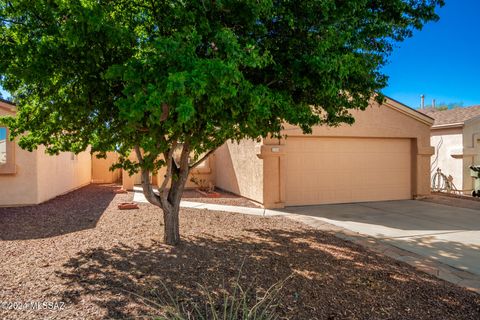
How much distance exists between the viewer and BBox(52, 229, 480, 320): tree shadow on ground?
3.56 metres

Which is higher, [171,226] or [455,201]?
[171,226]

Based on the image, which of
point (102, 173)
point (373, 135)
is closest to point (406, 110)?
point (373, 135)

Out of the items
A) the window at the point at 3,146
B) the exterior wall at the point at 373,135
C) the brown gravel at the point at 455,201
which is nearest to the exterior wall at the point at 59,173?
the window at the point at 3,146

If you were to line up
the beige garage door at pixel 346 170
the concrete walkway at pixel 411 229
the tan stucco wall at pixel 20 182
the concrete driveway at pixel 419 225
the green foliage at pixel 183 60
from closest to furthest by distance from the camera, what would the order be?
the green foliage at pixel 183 60 < the concrete walkway at pixel 411 229 < the concrete driveway at pixel 419 225 < the tan stucco wall at pixel 20 182 < the beige garage door at pixel 346 170

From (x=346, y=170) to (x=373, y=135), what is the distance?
1.65 meters

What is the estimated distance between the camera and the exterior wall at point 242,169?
10516 millimetres

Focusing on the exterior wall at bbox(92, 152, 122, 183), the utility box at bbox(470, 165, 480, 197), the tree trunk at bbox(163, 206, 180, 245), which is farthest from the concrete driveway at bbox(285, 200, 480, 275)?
the exterior wall at bbox(92, 152, 122, 183)

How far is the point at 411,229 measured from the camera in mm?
7547

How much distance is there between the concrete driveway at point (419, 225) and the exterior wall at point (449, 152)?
5.23 m

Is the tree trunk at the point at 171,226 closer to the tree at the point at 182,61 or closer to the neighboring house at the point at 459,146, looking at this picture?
the tree at the point at 182,61

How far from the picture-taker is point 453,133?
15516 mm

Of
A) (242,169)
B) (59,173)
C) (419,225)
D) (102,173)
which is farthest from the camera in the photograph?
(102,173)

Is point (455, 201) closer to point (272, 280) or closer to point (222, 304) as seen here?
point (272, 280)

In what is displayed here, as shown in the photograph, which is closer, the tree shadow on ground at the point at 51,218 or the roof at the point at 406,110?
the tree shadow on ground at the point at 51,218
